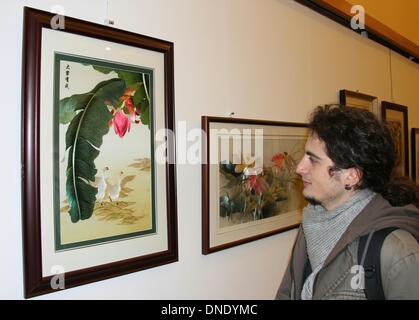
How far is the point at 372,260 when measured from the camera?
91 cm

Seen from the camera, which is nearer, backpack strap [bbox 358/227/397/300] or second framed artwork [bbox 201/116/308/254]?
backpack strap [bbox 358/227/397/300]

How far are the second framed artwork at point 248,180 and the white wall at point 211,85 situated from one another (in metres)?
0.05

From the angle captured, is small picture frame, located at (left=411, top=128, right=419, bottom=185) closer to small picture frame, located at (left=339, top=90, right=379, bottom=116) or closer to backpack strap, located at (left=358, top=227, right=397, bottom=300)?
small picture frame, located at (left=339, top=90, right=379, bottom=116)

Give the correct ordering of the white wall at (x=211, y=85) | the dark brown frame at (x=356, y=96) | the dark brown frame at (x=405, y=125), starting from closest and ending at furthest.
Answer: the white wall at (x=211, y=85), the dark brown frame at (x=356, y=96), the dark brown frame at (x=405, y=125)

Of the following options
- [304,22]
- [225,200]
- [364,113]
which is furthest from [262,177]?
[304,22]

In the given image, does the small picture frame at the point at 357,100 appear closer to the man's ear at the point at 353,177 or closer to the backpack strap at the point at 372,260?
the man's ear at the point at 353,177

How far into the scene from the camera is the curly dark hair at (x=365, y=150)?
107 centimetres

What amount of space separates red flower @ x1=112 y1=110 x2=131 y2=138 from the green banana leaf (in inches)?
1.1

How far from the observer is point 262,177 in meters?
1.60

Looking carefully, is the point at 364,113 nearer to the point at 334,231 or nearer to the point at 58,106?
the point at 334,231

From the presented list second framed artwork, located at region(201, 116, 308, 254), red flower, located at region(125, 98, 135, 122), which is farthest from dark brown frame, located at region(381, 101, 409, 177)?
red flower, located at region(125, 98, 135, 122)

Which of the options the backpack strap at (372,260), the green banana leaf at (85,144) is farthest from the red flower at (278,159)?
the green banana leaf at (85,144)

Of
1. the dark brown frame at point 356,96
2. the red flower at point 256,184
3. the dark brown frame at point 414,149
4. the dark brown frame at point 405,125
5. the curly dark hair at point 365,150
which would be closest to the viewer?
the curly dark hair at point 365,150

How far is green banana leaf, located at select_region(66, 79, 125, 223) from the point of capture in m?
0.98
